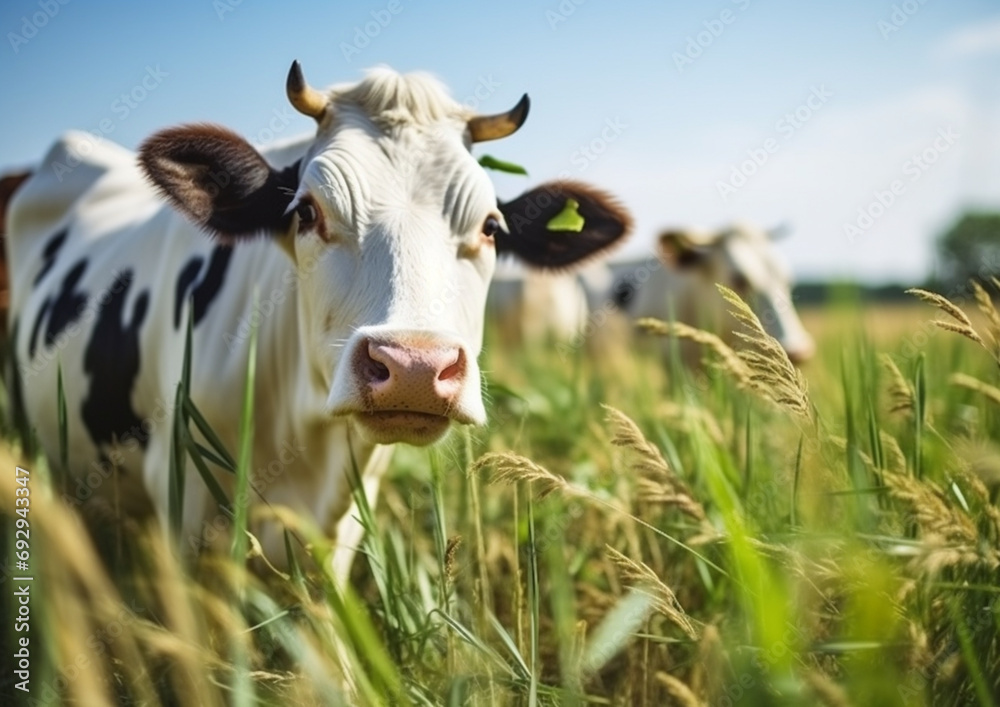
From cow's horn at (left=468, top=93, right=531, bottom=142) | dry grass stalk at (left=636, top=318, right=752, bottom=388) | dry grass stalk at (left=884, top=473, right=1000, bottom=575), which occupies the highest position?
cow's horn at (left=468, top=93, right=531, bottom=142)

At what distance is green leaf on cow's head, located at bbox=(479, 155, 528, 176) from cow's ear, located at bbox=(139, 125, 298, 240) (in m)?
0.67

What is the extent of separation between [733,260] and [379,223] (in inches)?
298

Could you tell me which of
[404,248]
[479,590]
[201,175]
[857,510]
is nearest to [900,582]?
[857,510]

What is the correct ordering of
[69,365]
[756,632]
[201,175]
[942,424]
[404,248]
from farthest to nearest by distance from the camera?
[69,365], [942,424], [201,175], [404,248], [756,632]

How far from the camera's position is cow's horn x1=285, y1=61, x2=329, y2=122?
280 centimetres

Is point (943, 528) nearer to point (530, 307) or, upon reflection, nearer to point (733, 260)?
point (733, 260)

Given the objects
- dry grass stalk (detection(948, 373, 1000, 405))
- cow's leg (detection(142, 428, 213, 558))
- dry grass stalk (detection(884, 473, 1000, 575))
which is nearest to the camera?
dry grass stalk (detection(884, 473, 1000, 575))

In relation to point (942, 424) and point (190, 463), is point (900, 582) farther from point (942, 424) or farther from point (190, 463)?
point (190, 463)

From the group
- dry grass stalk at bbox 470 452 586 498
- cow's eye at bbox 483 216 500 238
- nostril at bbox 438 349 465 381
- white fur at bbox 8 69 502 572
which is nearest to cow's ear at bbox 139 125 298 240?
white fur at bbox 8 69 502 572

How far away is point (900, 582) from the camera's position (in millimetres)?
1896

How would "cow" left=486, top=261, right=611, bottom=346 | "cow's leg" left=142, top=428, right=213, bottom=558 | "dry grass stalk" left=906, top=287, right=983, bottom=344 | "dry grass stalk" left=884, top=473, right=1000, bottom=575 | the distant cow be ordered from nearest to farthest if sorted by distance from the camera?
"dry grass stalk" left=884, top=473, right=1000, bottom=575, "dry grass stalk" left=906, top=287, right=983, bottom=344, "cow's leg" left=142, top=428, right=213, bottom=558, the distant cow, "cow" left=486, top=261, right=611, bottom=346

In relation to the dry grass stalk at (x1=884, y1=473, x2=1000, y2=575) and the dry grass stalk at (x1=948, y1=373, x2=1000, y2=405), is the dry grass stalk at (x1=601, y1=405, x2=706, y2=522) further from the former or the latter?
the dry grass stalk at (x1=948, y1=373, x2=1000, y2=405)

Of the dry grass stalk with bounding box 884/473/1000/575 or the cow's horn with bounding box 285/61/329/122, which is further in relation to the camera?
the cow's horn with bounding box 285/61/329/122

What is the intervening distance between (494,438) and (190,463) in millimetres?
1517
